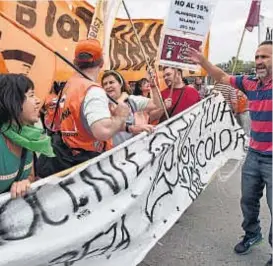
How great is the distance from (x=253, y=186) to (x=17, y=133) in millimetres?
2154

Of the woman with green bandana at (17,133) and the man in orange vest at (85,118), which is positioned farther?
the man in orange vest at (85,118)

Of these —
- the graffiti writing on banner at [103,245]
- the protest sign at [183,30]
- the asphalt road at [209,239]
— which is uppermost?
the protest sign at [183,30]

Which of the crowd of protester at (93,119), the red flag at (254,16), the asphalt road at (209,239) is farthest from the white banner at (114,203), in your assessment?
the red flag at (254,16)

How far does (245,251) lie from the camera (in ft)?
12.3

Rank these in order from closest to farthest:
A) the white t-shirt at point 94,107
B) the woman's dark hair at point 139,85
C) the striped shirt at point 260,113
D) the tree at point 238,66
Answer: the white t-shirt at point 94,107 → the striped shirt at point 260,113 → the tree at point 238,66 → the woman's dark hair at point 139,85

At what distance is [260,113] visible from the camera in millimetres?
3508

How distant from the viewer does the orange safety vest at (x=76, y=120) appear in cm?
290

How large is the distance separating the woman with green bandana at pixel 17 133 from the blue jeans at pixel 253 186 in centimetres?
187

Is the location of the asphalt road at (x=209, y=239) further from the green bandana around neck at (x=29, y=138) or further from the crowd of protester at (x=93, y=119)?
the green bandana around neck at (x=29, y=138)

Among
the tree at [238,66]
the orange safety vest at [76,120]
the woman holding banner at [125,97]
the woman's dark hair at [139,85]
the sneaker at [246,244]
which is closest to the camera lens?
the orange safety vest at [76,120]

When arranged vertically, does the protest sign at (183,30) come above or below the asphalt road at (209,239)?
above

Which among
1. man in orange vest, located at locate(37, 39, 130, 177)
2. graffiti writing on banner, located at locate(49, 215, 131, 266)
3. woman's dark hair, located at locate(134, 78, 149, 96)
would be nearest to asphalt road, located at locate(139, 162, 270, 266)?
graffiti writing on banner, located at locate(49, 215, 131, 266)

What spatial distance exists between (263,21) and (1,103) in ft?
12.4

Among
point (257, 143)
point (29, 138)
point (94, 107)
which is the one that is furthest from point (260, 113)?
point (29, 138)
